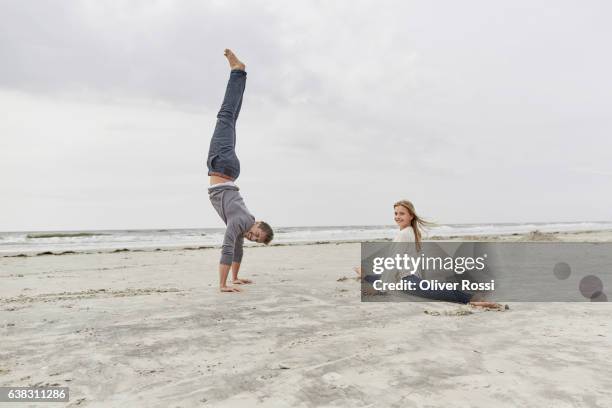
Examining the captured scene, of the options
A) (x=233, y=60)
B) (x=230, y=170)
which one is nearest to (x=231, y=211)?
(x=230, y=170)

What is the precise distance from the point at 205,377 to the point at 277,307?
210 centimetres

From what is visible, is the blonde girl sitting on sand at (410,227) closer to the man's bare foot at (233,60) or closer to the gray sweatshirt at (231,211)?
the gray sweatshirt at (231,211)

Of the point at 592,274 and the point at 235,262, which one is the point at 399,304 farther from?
the point at 592,274

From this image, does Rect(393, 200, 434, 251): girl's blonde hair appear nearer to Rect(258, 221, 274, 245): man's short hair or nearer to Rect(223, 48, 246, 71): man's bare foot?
Rect(258, 221, 274, 245): man's short hair

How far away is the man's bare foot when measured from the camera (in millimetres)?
6172

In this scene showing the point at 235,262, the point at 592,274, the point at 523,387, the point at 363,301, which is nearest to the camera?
the point at 523,387

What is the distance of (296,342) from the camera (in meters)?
3.19

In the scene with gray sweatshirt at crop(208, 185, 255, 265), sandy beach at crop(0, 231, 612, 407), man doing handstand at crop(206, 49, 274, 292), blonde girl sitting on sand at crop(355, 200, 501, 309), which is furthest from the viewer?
man doing handstand at crop(206, 49, 274, 292)

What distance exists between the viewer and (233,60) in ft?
20.3

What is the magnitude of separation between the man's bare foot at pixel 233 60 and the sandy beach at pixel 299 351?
10.9ft

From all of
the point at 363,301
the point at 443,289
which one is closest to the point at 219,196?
the point at 363,301

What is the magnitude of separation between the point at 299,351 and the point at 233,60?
183 inches

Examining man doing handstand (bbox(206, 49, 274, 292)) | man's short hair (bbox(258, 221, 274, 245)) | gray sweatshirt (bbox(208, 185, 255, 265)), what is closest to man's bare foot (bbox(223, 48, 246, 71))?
man doing handstand (bbox(206, 49, 274, 292))

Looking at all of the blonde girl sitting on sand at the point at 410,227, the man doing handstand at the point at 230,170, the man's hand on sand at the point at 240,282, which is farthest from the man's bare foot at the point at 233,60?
the man's hand on sand at the point at 240,282
